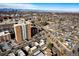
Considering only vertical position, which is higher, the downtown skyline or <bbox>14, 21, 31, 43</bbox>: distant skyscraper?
the downtown skyline

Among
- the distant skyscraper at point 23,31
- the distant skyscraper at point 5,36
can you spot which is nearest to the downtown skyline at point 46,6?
the distant skyscraper at point 23,31

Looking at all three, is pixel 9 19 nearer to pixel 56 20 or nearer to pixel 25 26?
pixel 25 26

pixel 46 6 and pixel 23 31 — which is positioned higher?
pixel 46 6

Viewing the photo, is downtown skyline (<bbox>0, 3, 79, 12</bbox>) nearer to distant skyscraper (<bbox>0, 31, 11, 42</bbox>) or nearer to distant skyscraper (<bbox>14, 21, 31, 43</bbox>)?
distant skyscraper (<bbox>14, 21, 31, 43</bbox>)

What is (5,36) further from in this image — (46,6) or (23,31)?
(46,6)

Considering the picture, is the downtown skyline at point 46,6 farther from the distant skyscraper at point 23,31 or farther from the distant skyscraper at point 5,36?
the distant skyscraper at point 5,36

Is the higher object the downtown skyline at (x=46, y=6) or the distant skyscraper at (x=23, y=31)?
the downtown skyline at (x=46, y=6)

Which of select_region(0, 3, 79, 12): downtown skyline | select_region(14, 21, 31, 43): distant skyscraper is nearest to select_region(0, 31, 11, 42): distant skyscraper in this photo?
select_region(14, 21, 31, 43): distant skyscraper

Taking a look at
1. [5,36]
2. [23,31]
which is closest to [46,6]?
[23,31]
